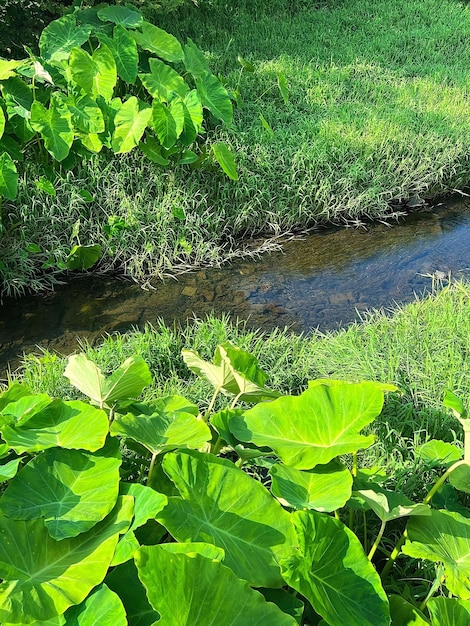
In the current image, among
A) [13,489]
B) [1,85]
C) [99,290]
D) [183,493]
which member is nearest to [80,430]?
[13,489]

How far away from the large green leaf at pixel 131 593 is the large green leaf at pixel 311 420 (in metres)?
0.34

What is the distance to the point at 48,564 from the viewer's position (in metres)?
0.99

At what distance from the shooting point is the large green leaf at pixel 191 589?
748 millimetres

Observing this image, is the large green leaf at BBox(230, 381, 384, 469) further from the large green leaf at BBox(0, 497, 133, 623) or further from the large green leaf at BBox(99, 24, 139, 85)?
the large green leaf at BBox(99, 24, 139, 85)

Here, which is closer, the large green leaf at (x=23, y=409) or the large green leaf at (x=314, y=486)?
the large green leaf at (x=314, y=486)

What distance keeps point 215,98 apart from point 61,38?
3.18ft

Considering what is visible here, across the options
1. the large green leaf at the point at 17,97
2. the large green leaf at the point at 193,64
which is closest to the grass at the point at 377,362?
the large green leaf at the point at 17,97

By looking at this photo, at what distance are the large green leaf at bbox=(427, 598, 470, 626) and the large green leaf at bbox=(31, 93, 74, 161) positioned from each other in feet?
8.86

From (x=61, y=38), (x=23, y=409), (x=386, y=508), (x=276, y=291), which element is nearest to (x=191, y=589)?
(x=386, y=508)

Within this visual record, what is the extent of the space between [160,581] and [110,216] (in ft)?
9.00

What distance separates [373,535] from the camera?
60.7 inches

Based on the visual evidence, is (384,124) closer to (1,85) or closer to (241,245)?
(241,245)

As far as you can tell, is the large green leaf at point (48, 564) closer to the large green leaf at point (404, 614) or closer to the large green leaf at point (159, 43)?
the large green leaf at point (404, 614)

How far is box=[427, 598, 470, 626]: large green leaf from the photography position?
0.94 m
